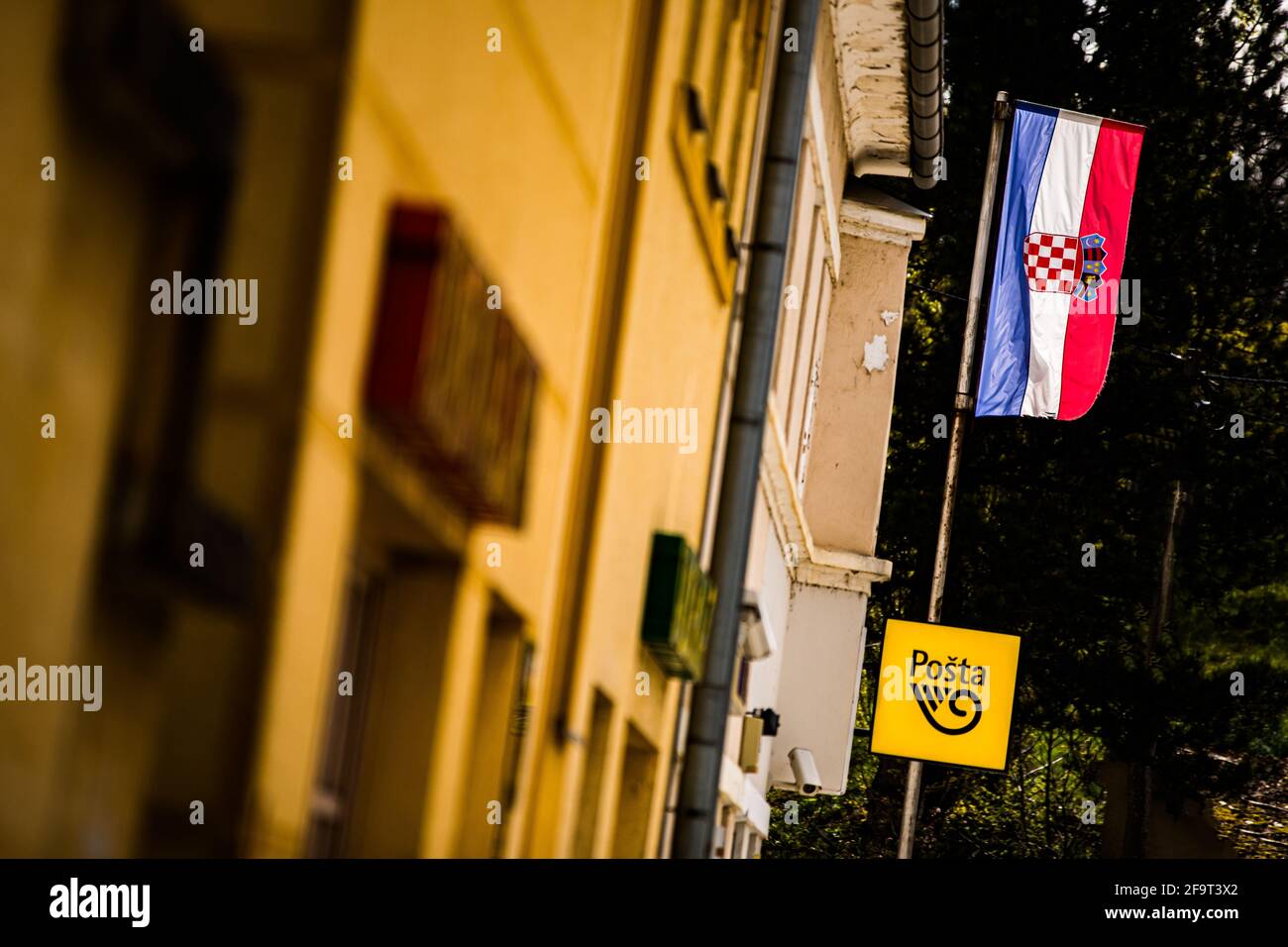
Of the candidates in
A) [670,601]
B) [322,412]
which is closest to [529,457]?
[322,412]

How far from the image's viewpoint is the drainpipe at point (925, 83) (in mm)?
14047

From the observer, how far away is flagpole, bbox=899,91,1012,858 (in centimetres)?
1864

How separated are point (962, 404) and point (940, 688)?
3.50m

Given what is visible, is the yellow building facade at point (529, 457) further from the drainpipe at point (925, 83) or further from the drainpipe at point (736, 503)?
the drainpipe at point (925, 83)

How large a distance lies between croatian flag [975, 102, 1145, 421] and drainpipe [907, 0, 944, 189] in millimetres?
786

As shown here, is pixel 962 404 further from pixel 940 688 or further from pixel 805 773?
pixel 805 773

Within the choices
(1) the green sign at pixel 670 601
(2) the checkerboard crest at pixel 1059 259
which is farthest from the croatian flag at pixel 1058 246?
(1) the green sign at pixel 670 601

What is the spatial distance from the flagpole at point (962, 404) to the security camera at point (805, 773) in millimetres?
1593

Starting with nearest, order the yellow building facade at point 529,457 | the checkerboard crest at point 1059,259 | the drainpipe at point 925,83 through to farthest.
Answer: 1. the yellow building facade at point 529,457
2. the drainpipe at point 925,83
3. the checkerboard crest at point 1059,259

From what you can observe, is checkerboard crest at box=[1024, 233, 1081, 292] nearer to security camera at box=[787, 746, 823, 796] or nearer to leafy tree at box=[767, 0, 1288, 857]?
security camera at box=[787, 746, 823, 796]

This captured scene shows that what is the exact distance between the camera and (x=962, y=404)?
19047 millimetres
